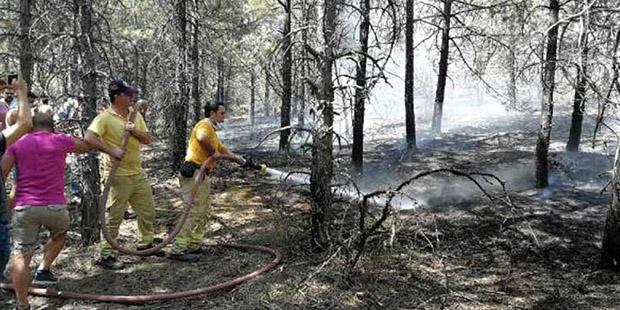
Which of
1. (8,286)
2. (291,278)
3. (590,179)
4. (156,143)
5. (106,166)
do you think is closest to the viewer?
(8,286)

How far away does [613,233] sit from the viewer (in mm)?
5926

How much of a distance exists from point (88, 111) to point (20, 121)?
220cm

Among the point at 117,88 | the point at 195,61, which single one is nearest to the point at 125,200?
the point at 117,88

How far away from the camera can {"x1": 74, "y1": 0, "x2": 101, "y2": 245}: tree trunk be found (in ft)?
20.1

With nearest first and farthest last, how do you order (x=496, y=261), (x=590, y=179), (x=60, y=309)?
1. (x=60, y=309)
2. (x=496, y=261)
3. (x=590, y=179)

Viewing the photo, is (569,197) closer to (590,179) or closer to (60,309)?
(590,179)

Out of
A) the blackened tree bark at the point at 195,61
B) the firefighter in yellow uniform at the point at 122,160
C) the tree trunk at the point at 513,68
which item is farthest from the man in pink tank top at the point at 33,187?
the blackened tree bark at the point at 195,61

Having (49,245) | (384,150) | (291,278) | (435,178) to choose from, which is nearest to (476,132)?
(384,150)

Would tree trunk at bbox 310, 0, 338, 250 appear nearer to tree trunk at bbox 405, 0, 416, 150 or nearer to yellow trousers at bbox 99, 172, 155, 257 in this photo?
yellow trousers at bbox 99, 172, 155, 257

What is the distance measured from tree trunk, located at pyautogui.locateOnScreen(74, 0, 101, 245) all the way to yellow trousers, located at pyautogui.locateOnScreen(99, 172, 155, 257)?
3.02 ft

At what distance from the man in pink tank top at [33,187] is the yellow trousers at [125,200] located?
3.29 feet

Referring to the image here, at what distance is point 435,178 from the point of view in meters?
10.9

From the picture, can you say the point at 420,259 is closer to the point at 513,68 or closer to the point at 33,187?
the point at 513,68

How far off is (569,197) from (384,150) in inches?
235
